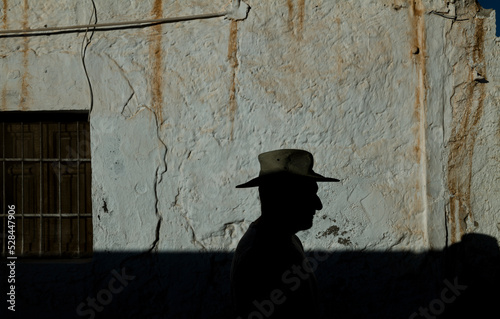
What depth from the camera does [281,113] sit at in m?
3.94

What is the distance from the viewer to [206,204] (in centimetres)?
393

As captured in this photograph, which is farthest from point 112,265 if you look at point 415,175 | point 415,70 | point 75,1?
point 415,70

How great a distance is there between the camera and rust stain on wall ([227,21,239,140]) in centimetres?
394

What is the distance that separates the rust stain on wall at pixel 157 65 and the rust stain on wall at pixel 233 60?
1.51 ft

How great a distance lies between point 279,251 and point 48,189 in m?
2.63

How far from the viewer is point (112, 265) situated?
3.93 metres

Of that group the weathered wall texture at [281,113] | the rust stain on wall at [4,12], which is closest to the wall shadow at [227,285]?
the weathered wall texture at [281,113]

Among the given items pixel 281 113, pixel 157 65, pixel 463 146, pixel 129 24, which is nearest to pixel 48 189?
pixel 157 65

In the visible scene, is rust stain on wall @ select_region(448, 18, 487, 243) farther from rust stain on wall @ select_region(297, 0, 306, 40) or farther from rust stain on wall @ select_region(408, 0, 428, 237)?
rust stain on wall @ select_region(297, 0, 306, 40)

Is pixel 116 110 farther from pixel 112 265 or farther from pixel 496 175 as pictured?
pixel 496 175

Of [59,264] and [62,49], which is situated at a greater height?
[62,49]

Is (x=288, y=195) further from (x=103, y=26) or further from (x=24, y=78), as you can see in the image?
(x=24, y=78)

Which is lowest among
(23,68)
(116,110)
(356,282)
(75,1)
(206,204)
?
(356,282)

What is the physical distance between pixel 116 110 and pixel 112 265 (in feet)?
3.36
